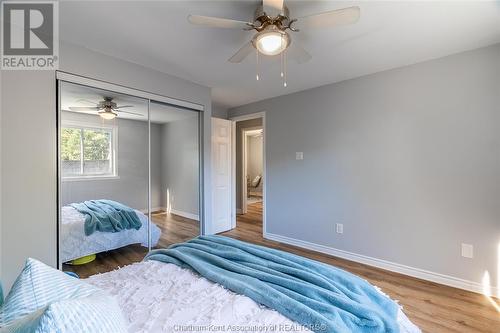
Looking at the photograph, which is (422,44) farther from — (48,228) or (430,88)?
(48,228)

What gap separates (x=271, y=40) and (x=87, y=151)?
2.18 meters

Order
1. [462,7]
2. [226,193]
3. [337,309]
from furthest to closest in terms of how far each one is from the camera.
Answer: [226,193] → [462,7] → [337,309]

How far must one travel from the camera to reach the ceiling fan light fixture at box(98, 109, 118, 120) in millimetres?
2586

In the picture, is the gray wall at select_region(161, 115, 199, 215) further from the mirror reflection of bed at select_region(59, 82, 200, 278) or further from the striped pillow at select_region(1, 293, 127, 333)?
the striped pillow at select_region(1, 293, 127, 333)

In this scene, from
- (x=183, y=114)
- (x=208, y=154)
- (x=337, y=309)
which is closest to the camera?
(x=337, y=309)

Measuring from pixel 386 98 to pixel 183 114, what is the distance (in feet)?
8.79

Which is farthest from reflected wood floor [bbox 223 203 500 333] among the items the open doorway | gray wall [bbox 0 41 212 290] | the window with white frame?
gray wall [bbox 0 41 212 290]

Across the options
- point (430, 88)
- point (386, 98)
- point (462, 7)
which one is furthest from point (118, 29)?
point (430, 88)

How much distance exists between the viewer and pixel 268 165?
158 inches

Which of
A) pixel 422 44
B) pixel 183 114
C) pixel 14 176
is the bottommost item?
pixel 14 176

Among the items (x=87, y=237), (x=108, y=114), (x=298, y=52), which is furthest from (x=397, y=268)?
(x=108, y=114)

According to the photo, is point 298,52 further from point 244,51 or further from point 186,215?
point 186,215

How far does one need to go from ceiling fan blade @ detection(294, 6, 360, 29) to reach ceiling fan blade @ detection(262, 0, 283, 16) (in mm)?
155

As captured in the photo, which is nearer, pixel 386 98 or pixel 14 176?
pixel 14 176
